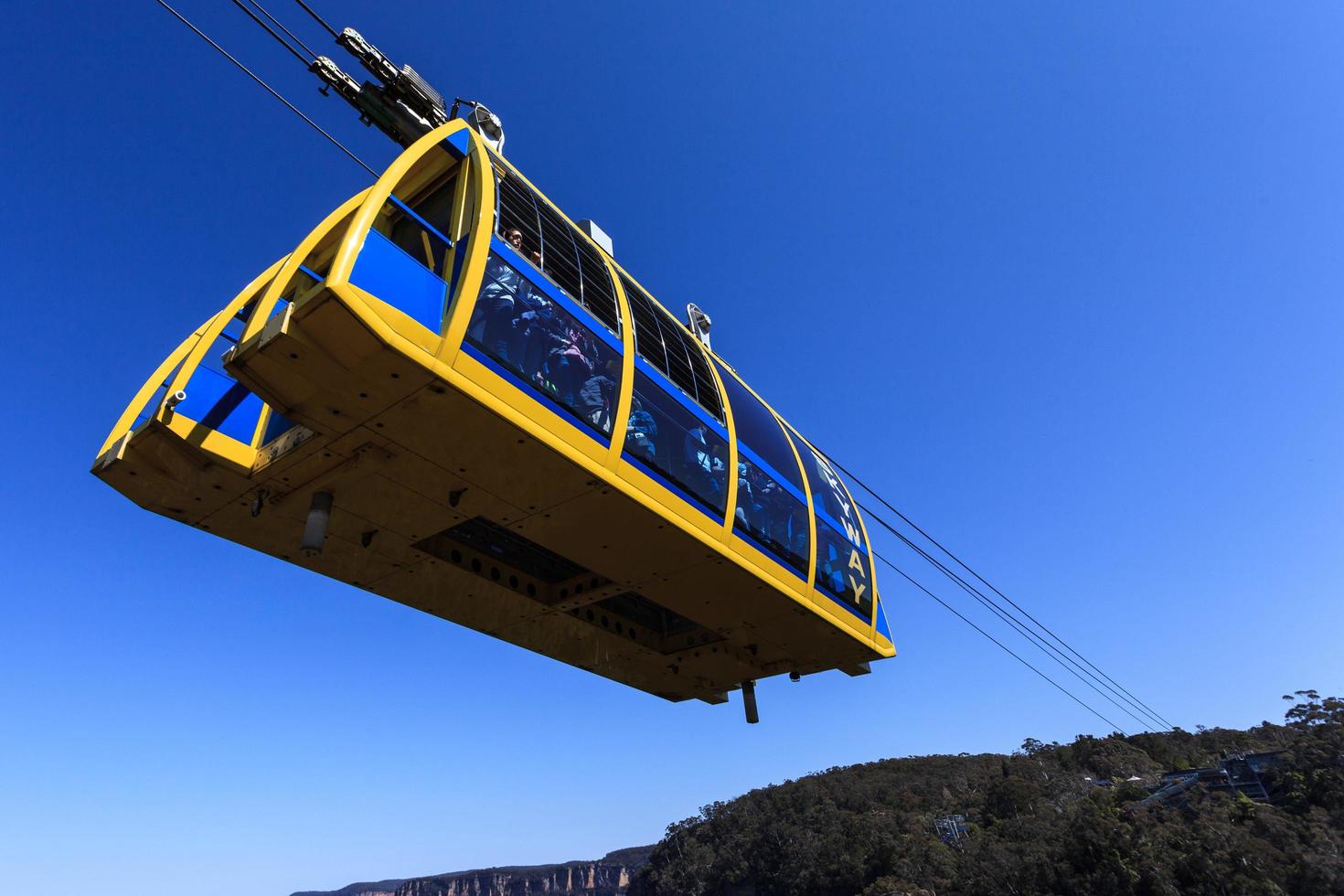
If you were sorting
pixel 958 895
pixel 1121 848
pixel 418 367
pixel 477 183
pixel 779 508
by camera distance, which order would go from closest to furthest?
pixel 418 367 < pixel 477 183 < pixel 779 508 < pixel 1121 848 < pixel 958 895

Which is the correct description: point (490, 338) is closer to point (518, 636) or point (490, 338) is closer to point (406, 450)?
point (406, 450)

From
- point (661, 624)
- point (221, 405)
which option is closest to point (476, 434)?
point (221, 405)

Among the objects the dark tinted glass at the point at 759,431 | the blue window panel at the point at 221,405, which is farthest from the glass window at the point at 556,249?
the blue window panel at the point at 221,405

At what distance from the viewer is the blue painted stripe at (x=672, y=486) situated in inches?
250

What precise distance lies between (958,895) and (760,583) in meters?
80.4

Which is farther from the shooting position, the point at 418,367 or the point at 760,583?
the point at 760,583

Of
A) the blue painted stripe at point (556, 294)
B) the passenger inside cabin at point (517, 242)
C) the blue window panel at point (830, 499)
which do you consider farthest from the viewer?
the blue window panel at point (830, 499)

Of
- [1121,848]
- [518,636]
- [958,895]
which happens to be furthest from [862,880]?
[518,636]

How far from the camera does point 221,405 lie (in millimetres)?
5992

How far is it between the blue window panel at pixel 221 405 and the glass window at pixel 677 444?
3274 mm

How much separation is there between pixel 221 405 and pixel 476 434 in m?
2.43

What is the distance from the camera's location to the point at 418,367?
15.5 ft

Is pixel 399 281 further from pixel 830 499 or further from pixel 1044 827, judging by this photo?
pixel 1044 827

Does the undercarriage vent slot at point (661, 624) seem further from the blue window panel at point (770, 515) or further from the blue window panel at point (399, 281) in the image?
the blue window panel at point (399, 281)
